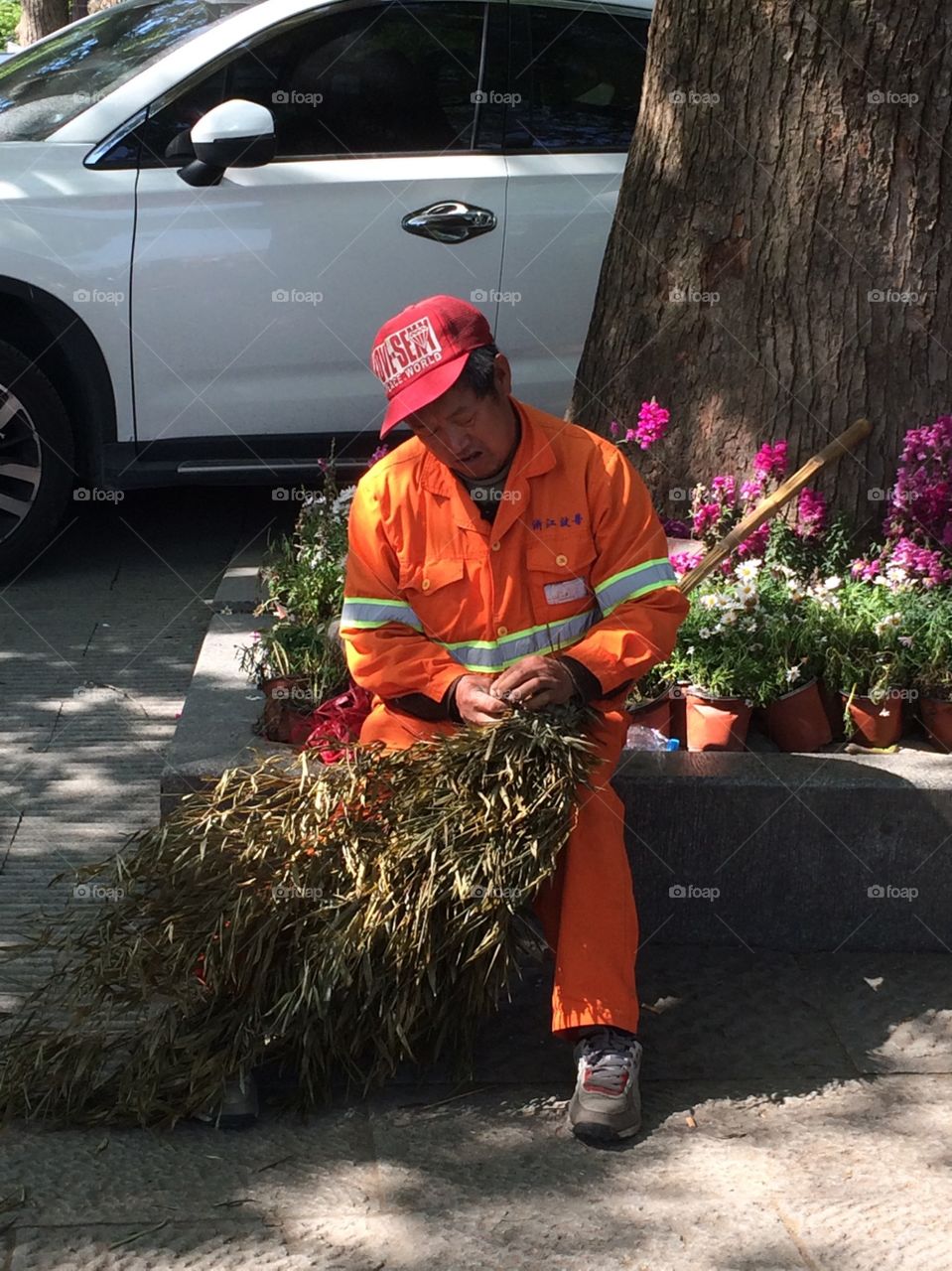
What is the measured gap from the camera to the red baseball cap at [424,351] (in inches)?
136

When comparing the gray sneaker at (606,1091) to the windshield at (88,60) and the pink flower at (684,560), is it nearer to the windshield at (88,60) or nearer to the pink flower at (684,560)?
the pink flower at (684,560)

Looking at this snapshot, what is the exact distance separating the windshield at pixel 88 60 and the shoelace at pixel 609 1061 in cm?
414

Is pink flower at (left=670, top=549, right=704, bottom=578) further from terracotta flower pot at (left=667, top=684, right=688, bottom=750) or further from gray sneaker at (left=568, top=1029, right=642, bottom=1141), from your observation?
gray sneaker at (left=568, top=1029, right=642, bottom=1141)

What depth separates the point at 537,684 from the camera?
3414mm

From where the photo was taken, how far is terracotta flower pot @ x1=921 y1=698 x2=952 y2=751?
419cm

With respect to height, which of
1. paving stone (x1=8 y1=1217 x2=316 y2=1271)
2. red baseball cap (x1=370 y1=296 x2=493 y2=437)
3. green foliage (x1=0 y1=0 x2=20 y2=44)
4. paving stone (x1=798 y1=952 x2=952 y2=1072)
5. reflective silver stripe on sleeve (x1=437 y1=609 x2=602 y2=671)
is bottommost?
green foliage (x1=0 y1=0 x2=20 y2=44)

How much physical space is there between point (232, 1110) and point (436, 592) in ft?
3.79

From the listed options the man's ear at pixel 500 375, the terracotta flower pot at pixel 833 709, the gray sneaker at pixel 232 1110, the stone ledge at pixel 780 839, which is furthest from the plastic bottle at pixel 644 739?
the gray sneaker at pixel 232 1110

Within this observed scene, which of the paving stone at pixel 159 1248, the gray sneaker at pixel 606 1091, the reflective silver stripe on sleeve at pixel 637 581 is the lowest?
the gray sneaker at pixel 606 1091

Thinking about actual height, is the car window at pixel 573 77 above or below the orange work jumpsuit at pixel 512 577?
above

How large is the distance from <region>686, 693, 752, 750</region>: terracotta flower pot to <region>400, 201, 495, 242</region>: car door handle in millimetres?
2617

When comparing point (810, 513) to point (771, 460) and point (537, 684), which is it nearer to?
point (771, 460)

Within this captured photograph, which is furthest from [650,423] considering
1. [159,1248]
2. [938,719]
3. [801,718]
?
[159,1248]

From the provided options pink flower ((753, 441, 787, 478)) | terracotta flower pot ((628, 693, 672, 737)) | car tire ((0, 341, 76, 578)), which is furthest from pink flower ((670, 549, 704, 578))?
car tire ((0, 341, 76, 578))
